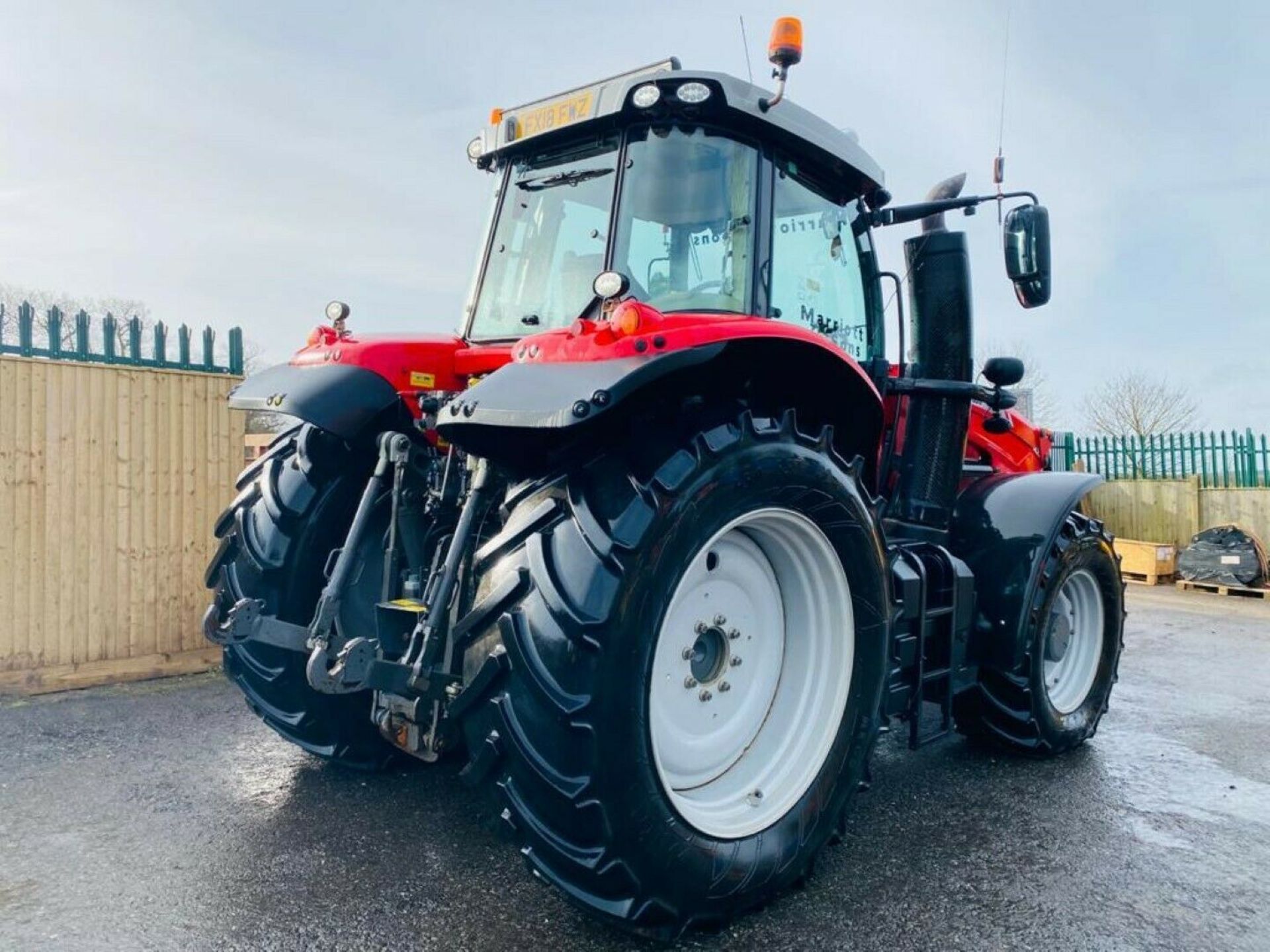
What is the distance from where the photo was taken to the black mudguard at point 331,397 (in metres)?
2.76

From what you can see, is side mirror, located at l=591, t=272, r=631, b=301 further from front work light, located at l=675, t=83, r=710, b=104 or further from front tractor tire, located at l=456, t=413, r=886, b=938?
front work light, located at l=675, t=83, r=710, b=104

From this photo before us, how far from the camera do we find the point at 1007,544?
373 cm

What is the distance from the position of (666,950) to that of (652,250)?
2100 mm

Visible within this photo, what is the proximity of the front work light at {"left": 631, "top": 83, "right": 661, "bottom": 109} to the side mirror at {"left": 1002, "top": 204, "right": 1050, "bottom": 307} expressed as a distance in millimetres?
1527

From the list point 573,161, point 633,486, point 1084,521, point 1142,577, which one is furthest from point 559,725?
point 1142,577

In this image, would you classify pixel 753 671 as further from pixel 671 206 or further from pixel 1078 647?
pixel 1078 647

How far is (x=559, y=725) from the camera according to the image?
202 centimetres

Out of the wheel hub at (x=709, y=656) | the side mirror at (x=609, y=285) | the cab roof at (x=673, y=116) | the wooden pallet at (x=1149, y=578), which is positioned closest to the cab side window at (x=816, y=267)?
the cab roof at (x=673, y=116)

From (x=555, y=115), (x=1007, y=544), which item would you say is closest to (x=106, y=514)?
(x=555, y=115)

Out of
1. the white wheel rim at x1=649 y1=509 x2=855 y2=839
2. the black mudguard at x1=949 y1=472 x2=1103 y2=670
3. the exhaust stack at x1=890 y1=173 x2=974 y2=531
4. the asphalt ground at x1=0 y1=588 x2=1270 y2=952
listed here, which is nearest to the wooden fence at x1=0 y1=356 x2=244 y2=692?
the asphalt ground at x1=0 y1=588 x2=1270 y2=952

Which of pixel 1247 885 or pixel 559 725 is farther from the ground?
pixel 559 725

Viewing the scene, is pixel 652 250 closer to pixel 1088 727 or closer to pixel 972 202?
pixel 972 202

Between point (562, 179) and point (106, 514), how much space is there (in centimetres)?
406

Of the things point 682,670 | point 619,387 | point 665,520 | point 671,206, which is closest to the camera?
point 619,387
